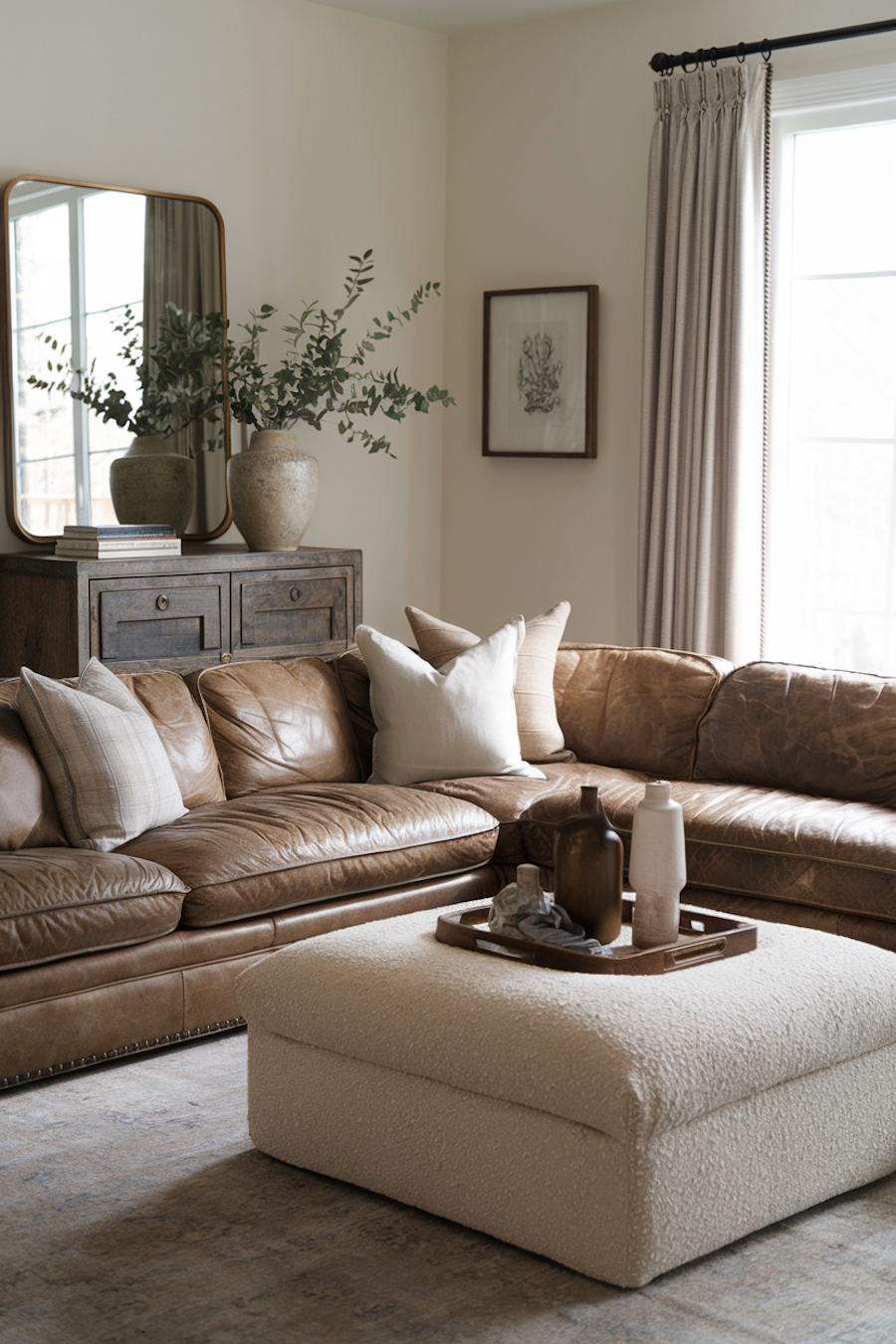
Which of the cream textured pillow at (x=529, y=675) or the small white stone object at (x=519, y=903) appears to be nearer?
the small white stone object at (x=519, y=903)

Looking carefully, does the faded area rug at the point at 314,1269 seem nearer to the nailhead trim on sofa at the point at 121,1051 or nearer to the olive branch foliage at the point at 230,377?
the nailhead trim on sofa at the point at 121,1051

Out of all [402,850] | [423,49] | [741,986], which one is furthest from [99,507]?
[741,986]

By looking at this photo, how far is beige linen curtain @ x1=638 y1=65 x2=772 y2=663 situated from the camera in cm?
504

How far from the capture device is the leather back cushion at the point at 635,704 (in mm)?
4254

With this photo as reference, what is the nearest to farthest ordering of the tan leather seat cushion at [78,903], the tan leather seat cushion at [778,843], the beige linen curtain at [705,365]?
the tan leather seat cushion at [78,903]
the tan leather seat cushion at [778,843]
the beige linen curtain at [705,365]

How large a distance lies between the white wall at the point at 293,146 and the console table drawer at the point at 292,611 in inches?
23.0

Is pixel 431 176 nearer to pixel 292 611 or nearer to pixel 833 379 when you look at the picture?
pixel 833 379

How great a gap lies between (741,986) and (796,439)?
10.5 ft

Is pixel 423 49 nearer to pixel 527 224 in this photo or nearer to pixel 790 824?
pixel 527 224

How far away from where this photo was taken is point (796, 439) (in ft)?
17.1

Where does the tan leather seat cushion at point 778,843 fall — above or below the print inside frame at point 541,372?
below

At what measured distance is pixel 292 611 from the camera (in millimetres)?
4992

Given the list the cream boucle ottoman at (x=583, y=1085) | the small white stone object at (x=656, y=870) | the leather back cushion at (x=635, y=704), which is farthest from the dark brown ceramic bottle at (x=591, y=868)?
the leather back cushion at (x=635, y=704)

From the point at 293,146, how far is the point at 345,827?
3.05 m
